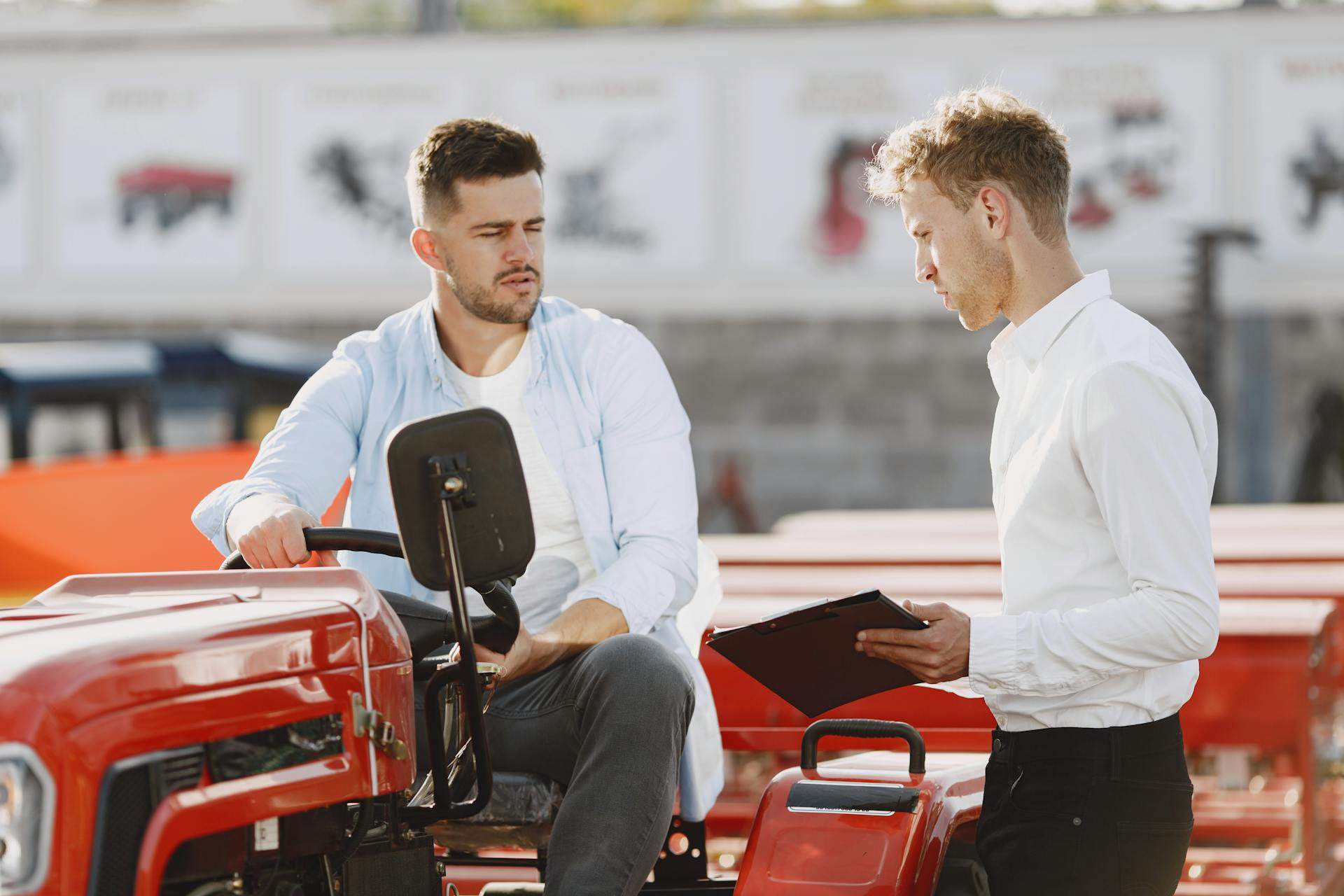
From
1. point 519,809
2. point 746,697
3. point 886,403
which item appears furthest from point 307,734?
point 886,403

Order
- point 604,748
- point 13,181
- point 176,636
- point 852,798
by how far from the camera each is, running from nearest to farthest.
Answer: point 176,636, point 604,748, point 852,798, point 13,181

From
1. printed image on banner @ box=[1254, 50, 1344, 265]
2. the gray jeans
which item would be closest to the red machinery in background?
the gray jeans

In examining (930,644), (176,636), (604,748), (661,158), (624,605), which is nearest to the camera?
(176,636)

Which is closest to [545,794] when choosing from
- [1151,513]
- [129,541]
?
[1151,513]

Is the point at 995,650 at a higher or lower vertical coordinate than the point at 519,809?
higher

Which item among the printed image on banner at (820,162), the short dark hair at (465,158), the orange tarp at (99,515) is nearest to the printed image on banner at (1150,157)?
the printed image on banner at (820,162)

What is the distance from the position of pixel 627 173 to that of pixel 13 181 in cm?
546

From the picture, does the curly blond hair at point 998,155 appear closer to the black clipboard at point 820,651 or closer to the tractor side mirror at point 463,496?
the black clipboard at point 820,651

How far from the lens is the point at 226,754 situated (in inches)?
73.1

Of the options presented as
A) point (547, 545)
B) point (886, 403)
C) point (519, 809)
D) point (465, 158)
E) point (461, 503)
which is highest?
point (465, 158)

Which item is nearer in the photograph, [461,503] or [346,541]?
[461,503]

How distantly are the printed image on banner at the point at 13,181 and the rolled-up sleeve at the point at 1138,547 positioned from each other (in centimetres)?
1343

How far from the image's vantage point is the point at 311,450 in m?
2.98

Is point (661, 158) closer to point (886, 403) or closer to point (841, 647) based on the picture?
point (886, 403)
